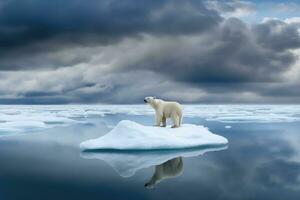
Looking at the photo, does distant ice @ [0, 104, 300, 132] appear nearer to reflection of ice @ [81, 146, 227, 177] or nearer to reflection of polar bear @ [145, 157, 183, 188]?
reflection of ice @ [81, 146, 227, 177]

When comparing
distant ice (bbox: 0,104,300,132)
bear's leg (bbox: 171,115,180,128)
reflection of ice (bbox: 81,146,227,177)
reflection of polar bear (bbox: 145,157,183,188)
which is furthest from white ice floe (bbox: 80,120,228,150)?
distant ice (bbox: 0,104,300,132)

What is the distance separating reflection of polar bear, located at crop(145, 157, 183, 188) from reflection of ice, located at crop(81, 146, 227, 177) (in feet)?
0.67

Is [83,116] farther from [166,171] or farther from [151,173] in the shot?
[151,173]

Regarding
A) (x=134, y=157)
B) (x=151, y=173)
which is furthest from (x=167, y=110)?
(x=151, y=173)

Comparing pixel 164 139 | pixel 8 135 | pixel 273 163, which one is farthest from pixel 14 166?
pixel 8 135

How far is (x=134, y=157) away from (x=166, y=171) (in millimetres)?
1608

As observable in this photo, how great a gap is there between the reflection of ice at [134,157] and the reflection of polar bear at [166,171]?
0.20m

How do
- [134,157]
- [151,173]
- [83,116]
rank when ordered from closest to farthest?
[151,173]
[134,157]
[83,116]

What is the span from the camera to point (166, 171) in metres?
6.92

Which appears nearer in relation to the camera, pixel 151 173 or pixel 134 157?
pixel 151 173

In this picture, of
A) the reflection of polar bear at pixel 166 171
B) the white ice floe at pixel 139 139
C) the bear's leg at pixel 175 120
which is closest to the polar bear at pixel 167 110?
the bear's leg at pixel 175 120

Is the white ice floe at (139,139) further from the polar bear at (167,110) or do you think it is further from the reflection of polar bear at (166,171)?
A: the reflection of polar bear at (166,171)

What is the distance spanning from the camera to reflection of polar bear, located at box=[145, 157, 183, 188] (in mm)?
6117

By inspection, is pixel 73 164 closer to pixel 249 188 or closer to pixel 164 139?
pixel 164 139
